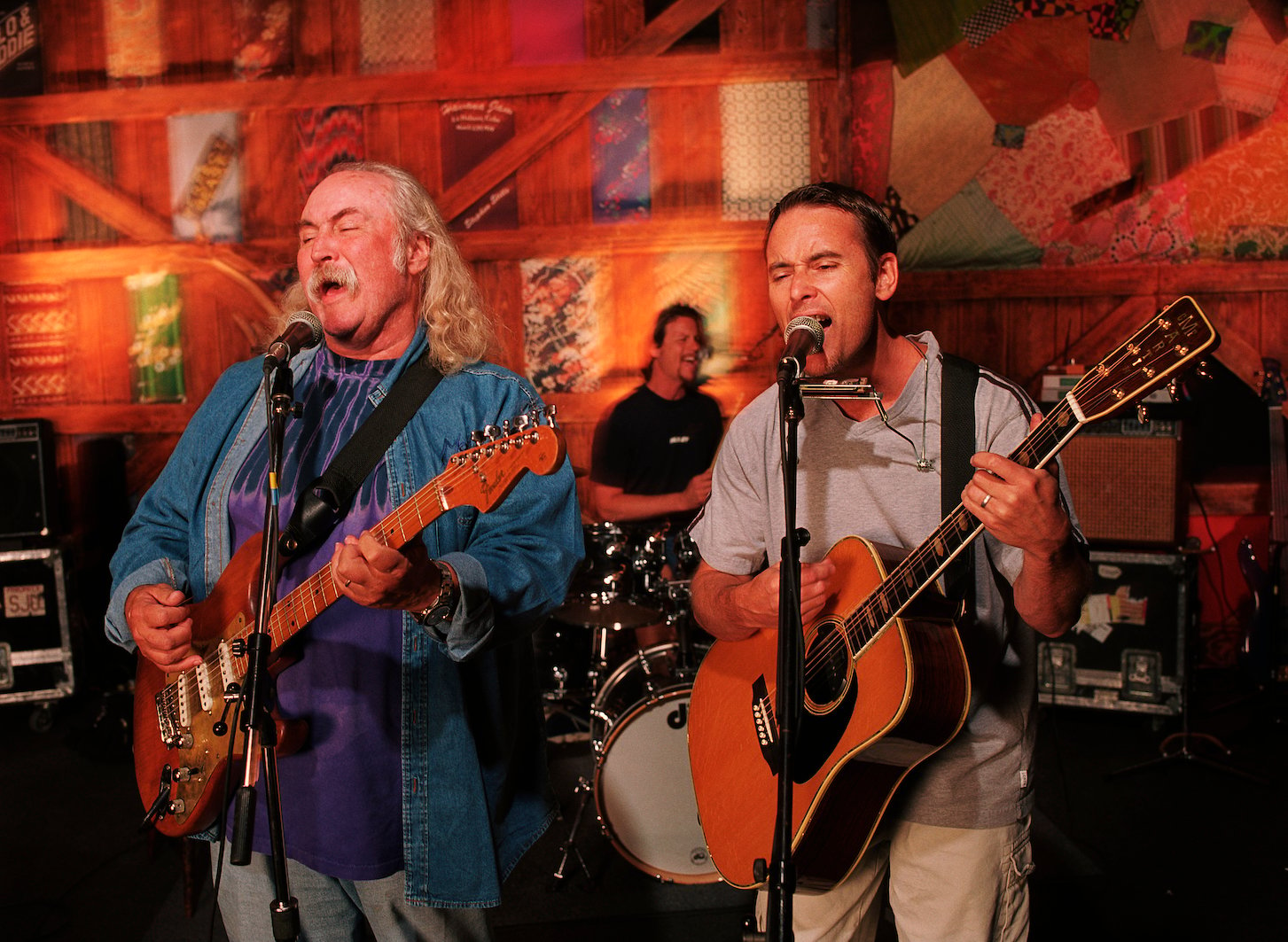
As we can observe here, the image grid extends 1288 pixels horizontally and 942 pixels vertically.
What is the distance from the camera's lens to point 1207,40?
590 centimetres

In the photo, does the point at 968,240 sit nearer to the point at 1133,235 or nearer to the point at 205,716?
the point at 1133,235

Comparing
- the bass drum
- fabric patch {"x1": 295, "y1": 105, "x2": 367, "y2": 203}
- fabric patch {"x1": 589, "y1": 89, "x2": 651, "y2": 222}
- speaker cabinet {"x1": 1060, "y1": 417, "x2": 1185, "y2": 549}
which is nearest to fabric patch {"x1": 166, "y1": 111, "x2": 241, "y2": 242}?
fabric patch {"x1": 295, "y1": 105, "x2": 367, "y2": 203}

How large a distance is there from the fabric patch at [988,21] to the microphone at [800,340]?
5053 millimetres

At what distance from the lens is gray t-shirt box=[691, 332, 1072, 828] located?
77.4 inches

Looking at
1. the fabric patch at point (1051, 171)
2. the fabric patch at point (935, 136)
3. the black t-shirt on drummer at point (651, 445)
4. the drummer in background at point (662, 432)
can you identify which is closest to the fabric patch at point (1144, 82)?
the fabric patch at point (1051, 171)

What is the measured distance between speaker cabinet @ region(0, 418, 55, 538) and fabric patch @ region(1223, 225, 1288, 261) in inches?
280

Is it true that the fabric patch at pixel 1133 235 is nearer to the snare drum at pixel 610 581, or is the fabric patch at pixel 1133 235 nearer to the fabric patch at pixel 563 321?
the fabric patch at pixel 563 321

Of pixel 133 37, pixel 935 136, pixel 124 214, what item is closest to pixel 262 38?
pixel 133 37

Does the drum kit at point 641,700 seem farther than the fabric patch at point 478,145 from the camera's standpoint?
No

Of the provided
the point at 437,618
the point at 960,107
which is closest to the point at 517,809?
the point at 437,618

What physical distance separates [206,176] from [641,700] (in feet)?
16.1

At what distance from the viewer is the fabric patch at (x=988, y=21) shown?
19.9 ft

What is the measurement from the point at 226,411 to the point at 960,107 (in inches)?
207

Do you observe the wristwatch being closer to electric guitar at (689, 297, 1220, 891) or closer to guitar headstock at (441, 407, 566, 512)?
guitar headstock at (441, 407, 566, 512)
